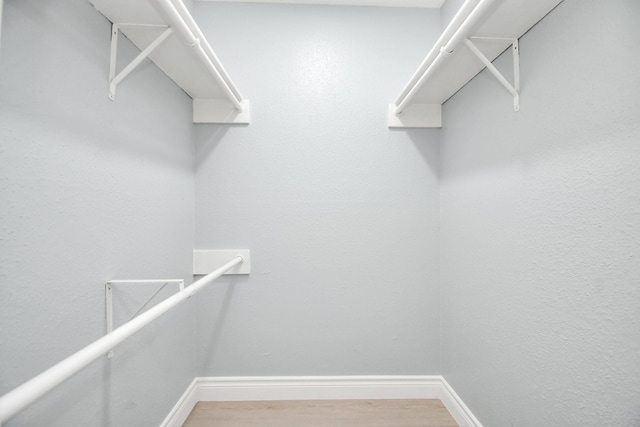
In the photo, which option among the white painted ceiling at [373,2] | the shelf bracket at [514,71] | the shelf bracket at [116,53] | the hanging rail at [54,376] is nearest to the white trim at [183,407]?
the hanging rail at [54,376]

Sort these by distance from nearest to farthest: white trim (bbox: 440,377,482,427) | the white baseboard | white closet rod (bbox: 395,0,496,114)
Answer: white closet rod (bbox: 395,0,496,114), white trim (bbox: 440,377,482,427), the white baseboard

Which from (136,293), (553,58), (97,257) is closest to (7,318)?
(97,257)

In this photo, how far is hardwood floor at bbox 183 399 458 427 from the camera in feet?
3.92

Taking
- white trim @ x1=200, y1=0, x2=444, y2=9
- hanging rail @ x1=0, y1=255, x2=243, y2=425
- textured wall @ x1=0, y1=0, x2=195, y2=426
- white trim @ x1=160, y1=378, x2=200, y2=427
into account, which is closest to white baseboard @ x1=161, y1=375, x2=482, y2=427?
white trim @ x1=160, y1=378, x2=200, y2=427

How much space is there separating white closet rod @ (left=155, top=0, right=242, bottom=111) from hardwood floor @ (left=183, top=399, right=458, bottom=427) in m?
1.47

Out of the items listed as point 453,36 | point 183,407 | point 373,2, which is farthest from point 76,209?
point 373,2

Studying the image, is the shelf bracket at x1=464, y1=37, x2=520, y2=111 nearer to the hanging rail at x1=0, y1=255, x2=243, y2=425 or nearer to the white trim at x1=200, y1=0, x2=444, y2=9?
the white trim at x1=200, y1=0, x2=444, y2=9

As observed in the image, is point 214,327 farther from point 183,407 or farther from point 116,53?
point 116,53

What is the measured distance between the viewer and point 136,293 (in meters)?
0.88

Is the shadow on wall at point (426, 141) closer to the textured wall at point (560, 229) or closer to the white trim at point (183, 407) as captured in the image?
the textured wall at point (560, 229)

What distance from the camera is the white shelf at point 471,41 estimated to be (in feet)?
2.38

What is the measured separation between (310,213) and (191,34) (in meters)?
0.86

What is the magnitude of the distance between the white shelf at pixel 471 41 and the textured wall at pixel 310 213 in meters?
0.28

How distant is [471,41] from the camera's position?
2.97ft
